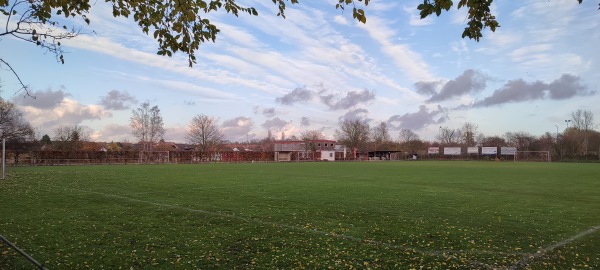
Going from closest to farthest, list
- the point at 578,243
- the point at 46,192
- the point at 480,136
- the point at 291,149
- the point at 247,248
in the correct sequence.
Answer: the point at 247,248, the point at 578,243, the point at 46,192, the point at 291,149, the point at 480,136

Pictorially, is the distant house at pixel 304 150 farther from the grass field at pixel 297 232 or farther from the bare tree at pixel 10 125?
the grass field at pixel 297 232

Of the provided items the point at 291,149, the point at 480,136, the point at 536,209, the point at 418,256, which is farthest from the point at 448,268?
the point at 480,136

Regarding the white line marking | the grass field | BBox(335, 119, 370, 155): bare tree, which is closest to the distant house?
BBox(335, 119, 370, 155): bare tree

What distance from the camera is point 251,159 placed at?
87.9 m

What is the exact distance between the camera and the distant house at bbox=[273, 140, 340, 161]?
10200 cm

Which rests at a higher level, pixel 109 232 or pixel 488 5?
pixel 488 5

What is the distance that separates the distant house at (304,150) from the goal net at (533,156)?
4617 cm

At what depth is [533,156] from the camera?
9706 cm

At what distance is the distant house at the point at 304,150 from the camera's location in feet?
335

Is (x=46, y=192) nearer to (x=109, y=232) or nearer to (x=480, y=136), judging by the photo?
(x=109, y=232)

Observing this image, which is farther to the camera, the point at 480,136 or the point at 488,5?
the point at 480,136

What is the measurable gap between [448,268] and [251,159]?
82673 millimetres

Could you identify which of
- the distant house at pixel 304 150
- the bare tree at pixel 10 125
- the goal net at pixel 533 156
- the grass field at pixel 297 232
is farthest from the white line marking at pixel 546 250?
the goal net at pixel 533 156

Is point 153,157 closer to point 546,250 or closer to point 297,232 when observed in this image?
point 297,232
